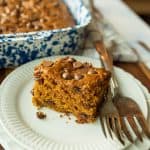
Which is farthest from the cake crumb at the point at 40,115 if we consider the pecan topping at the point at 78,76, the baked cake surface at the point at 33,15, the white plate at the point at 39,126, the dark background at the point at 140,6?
the dark background at the point at 140,6

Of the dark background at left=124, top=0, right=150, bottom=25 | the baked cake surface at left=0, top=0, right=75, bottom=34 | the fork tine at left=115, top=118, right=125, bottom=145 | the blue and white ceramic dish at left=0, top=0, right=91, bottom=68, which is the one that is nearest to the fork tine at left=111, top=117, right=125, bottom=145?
the fork tine at left=115, top=118, right=125, bottom=145

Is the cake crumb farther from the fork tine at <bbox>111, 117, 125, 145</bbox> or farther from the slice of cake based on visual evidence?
the fork tine at <bbox>111, 117, 125, 145</bbox>

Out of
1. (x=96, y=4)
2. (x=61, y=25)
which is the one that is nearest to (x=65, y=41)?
(x=61, y=25)

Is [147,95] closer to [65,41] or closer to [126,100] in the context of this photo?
[126,100]

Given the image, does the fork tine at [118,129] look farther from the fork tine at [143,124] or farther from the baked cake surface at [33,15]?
the baked cake surface at [33,15]

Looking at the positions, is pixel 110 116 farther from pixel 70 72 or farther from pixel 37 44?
pixel 37 44

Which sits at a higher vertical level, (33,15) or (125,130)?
(33,15)

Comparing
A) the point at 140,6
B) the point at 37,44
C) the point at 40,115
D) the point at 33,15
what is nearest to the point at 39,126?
the point at 40,115
